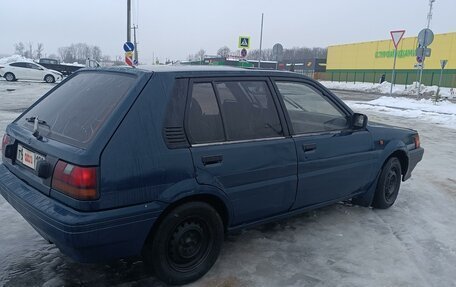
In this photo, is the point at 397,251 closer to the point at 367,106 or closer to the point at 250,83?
the point at 250,83

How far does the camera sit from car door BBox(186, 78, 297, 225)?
3.21 m

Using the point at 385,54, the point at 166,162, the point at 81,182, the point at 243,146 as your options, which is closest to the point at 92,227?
the point at 81,182

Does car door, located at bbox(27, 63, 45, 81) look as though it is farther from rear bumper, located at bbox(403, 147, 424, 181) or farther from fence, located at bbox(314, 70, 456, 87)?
fence, located at bbox(314, 70, 456, 87)

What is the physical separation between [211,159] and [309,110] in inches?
69.3

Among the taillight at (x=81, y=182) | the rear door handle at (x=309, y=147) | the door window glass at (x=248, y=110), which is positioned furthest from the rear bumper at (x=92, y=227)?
the rear door handle at (x=309, y=147)

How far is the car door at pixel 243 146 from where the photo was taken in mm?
3207

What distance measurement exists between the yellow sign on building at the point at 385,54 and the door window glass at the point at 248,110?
41.0 meters

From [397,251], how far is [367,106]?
1726 centimetres

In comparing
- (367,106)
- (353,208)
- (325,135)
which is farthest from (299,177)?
(367,106)

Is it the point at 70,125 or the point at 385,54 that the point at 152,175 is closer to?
the point at 70,125

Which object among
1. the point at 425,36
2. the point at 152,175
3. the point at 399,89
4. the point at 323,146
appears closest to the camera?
the point at 152,175

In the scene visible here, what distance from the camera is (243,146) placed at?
341cm

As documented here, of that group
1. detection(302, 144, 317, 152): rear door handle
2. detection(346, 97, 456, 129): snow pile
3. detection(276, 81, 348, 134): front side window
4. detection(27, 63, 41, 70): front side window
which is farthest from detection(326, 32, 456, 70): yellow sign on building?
detection(302, 144, 317, 152): rear door handle

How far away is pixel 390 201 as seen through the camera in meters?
5.21
